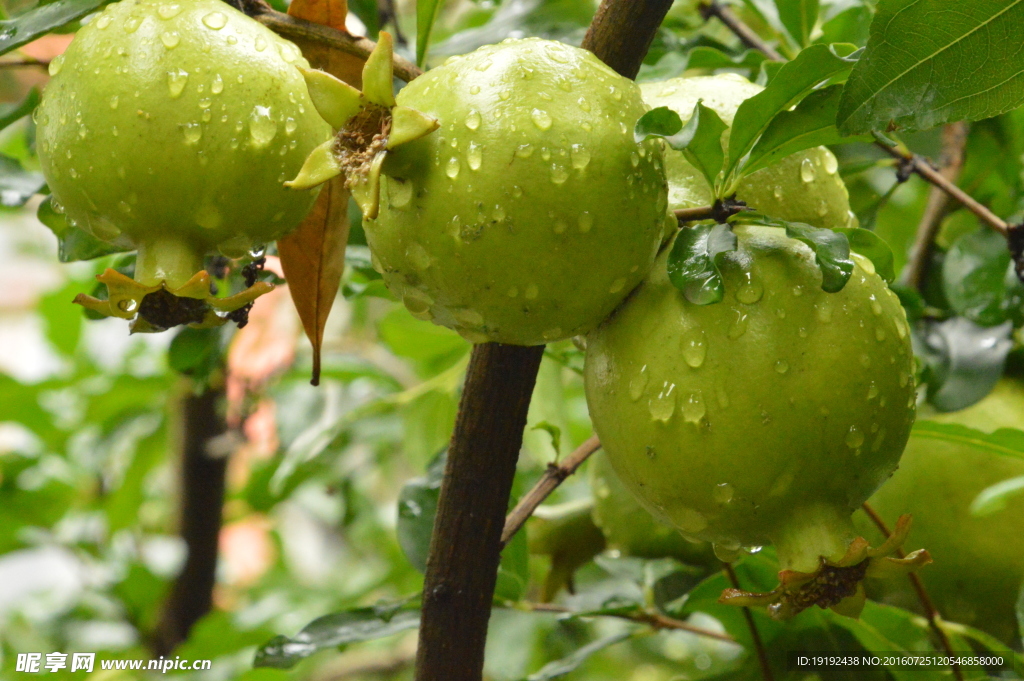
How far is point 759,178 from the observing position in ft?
1.94

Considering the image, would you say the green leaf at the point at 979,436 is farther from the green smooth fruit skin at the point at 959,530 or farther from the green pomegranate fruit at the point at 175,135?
the green pomegranate fruit at the point at 175,135

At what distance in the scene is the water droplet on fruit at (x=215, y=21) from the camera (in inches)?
19.5

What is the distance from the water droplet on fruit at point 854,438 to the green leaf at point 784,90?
0.55 feet

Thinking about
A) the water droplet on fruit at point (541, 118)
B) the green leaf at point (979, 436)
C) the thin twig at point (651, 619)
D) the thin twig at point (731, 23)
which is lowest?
the thin twig at point (651, 619)

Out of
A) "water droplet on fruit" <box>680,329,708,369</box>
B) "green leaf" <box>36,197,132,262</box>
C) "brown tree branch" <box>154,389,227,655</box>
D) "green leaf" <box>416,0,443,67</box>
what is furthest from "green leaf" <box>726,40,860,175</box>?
"brown tree branch" <box>154,389,227,655</box>

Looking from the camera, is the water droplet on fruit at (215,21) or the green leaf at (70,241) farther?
the green leaf at (70,241)

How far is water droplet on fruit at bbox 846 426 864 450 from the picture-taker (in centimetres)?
47

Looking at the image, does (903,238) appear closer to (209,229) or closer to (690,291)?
(690,291)

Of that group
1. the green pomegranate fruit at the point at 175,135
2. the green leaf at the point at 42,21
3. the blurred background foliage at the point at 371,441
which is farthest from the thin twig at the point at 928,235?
the green leaf at the point at 42,21

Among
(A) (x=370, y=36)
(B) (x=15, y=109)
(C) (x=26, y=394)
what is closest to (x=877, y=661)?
(A) (x=370, y=36)

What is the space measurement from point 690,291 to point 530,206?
10 cm

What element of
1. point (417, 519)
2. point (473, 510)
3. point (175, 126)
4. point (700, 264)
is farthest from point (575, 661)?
point (175, 126)

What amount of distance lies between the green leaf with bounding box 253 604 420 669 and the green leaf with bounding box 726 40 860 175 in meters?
0.50

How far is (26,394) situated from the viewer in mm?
1551
